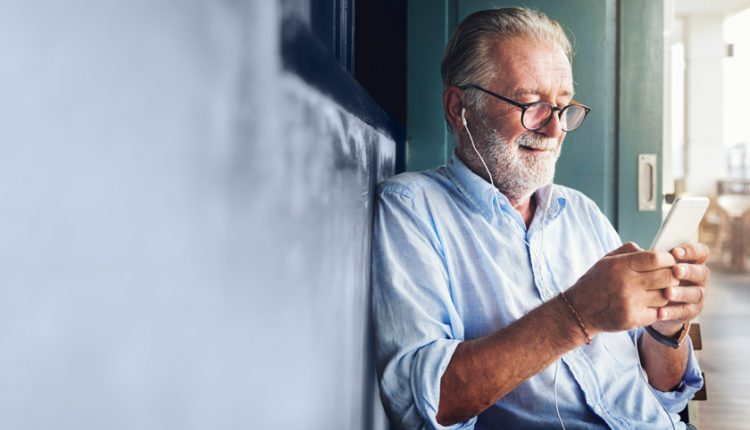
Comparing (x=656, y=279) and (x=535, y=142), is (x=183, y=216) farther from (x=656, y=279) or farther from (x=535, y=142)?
(x=535, y=142)

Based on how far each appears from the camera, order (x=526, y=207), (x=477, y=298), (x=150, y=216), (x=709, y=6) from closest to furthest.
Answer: (x=150, y=216) < (x=477, y=298) < (x=526, y=207) < (x=709, y=6)

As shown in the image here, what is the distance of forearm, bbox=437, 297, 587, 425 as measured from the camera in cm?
112

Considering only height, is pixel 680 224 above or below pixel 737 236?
above

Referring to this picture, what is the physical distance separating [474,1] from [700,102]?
10.4 metres

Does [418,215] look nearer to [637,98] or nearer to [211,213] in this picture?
[211,213]

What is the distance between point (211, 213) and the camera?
442mm

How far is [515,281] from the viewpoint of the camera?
1.39 metres

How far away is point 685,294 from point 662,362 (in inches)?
12.7

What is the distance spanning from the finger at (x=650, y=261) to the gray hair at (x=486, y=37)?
54 cm

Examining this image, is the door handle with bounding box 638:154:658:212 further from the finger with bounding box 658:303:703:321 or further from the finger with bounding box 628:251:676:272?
the finger with bounding box 628:251:676:272

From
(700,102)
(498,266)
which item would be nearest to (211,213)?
(498,266)

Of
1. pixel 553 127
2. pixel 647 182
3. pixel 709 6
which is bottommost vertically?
pixel 647 182

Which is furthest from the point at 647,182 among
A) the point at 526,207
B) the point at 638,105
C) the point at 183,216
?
the point at 183,216

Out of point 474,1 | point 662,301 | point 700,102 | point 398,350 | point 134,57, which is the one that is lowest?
point 398,350
